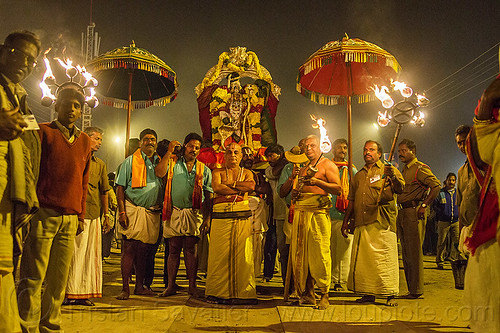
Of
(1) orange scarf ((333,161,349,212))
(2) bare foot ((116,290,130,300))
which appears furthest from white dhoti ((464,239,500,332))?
(2) bare foot ((116,290,130,300))

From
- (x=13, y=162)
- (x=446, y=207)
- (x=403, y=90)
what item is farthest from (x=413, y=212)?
(x=13, y=162)

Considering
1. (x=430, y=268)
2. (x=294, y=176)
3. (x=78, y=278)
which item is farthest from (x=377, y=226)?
(x=430, y=268)

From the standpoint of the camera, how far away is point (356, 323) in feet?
12.0

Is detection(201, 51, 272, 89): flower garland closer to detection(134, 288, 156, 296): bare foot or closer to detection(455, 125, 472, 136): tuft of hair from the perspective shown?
detection(134, 288, 156, 296): bare foot

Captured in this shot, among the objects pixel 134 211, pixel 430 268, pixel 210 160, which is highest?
pixel 210 160

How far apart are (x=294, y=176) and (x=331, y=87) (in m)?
3.61

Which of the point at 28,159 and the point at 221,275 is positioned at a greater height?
the point at 28,159

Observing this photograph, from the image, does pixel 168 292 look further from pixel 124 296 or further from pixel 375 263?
pixel 375 263

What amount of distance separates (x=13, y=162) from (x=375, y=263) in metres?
3.98

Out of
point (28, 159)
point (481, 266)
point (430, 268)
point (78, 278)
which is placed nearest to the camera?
point (481, 266)

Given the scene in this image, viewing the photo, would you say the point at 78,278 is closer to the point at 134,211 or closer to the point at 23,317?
the point at 134,211

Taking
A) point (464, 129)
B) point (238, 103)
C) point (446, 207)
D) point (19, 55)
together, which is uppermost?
point (238, 103)

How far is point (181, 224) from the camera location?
4824 mm

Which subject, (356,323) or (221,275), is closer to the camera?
(356,323)
